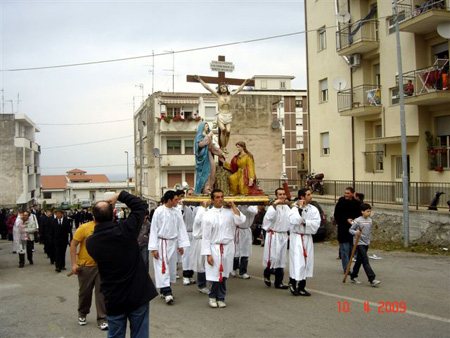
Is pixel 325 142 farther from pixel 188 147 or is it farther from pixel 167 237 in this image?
pixel 188 147

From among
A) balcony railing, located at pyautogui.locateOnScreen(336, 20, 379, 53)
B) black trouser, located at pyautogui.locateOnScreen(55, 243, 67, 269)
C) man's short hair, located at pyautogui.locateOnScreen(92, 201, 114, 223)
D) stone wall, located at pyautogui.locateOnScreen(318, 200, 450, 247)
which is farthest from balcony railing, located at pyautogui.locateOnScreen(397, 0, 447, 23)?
man's short hair, located at pyautogui.locateOnScreen(92, 201, 114, 223)

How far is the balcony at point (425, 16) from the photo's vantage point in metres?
15.4

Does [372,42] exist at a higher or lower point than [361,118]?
higher

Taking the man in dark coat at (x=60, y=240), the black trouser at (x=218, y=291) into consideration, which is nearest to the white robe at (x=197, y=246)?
the black trouser at (x=218, y=291)

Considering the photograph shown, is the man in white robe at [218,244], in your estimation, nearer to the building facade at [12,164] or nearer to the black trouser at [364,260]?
the black trouser at [364,260]

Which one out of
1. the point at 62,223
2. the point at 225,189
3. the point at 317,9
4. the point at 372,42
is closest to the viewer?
the point at 225,189

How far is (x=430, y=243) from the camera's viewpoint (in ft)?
45.3

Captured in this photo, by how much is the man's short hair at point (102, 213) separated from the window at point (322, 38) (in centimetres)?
2039

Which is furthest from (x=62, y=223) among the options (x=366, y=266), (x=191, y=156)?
(x=191, y=156)

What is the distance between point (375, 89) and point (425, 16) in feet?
14.2

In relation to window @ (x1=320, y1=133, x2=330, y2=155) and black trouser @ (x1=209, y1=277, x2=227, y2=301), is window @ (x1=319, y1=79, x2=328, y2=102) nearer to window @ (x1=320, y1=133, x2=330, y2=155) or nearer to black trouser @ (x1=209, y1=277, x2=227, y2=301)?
window @ (x1=320, y1=133, x2=330, y2=155)

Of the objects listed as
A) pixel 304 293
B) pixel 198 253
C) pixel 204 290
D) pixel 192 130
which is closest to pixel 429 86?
pixel 304 293

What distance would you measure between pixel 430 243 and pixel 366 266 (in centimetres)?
587

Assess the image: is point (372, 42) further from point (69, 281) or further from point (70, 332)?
point (70, 332)
